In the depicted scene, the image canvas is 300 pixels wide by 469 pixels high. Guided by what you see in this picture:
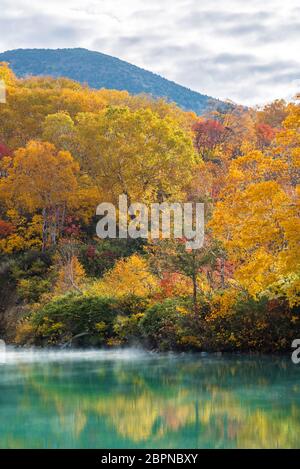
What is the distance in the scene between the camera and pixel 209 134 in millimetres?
51188

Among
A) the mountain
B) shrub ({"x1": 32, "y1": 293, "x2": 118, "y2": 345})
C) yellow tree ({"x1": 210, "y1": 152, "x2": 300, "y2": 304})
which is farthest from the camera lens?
the mountain

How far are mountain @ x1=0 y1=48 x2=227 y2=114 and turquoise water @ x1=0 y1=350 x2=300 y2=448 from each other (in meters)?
132

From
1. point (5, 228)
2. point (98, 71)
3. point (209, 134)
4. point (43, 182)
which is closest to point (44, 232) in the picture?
point (5, 228)

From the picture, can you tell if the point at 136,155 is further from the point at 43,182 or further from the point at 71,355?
the point at 71,355

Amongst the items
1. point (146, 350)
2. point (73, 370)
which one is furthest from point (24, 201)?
point (73, 370)

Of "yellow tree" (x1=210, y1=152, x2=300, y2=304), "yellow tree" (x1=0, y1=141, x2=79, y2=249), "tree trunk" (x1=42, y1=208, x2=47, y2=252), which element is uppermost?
"yellow tree" (x1=0, y1=141, x2=79, y2=249)

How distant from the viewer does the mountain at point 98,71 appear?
5945 inches

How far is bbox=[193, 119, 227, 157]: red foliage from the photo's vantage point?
50.5m

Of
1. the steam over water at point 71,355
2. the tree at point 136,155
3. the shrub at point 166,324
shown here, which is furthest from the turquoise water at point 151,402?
the tree at point 136,155

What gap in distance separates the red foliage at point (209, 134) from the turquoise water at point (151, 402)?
110ft

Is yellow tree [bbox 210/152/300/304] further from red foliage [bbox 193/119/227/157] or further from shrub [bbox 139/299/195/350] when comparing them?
red foliage [bbox 193/119/227/157]

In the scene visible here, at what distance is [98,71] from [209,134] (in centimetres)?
11087

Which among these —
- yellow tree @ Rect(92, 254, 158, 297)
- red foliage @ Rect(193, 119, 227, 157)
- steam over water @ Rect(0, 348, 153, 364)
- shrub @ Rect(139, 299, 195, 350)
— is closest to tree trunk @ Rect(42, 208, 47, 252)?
yellow tree @ Rect(92, 254, 158, 297)
